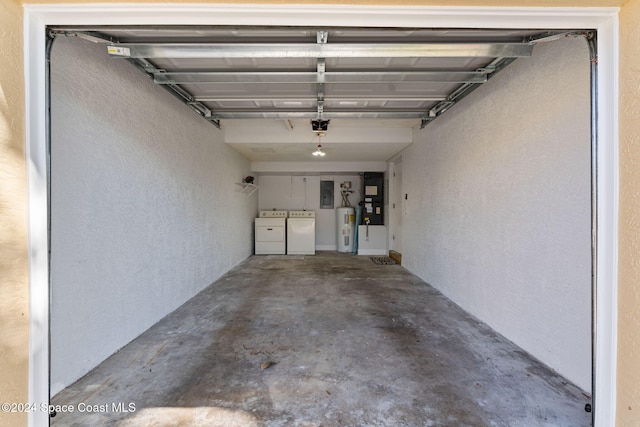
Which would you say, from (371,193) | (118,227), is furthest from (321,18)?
(371,193)

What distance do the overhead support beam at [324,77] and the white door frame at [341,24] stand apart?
119 cm

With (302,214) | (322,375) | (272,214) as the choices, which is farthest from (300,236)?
(322,375)

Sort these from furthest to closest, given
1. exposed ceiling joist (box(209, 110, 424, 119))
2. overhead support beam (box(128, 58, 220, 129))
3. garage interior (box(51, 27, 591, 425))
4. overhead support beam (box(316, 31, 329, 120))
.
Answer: exposed ceiling joist (box(209, 110, 424, 119)) → overhead support beam (box(128, 58, 220, 129)) → overhead support beam (box(316, 31, 329, 120)) → garage interior (box(51, 27, 591, 425))

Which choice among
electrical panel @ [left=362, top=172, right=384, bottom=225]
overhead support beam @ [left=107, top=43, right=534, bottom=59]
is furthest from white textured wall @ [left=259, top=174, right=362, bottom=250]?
overhead support beam @ [left=107, top=43, right=534, bottom=59]

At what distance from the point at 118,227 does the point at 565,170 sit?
305 cm

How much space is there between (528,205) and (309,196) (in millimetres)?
5475

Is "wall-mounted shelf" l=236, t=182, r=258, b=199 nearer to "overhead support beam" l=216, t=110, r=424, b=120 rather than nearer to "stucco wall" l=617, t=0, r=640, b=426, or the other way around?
"overhead support beam" l=216, t=110, r=424, b=120

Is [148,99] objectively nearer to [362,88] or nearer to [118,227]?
[118,227]

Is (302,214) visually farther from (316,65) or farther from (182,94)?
(316,65)

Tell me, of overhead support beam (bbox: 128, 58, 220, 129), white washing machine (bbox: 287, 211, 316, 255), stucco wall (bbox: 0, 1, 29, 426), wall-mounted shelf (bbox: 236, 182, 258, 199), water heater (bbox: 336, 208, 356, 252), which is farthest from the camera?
water heater (bbox: 336, 208, 356, 252)

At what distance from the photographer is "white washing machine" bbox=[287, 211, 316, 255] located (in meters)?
6.36

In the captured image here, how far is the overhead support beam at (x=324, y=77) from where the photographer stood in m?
2.17

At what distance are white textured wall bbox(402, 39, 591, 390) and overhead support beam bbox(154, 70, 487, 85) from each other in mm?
409

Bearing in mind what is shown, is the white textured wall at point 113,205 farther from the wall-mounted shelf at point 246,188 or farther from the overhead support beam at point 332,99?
the wall-mounted shelf at point 246,188
